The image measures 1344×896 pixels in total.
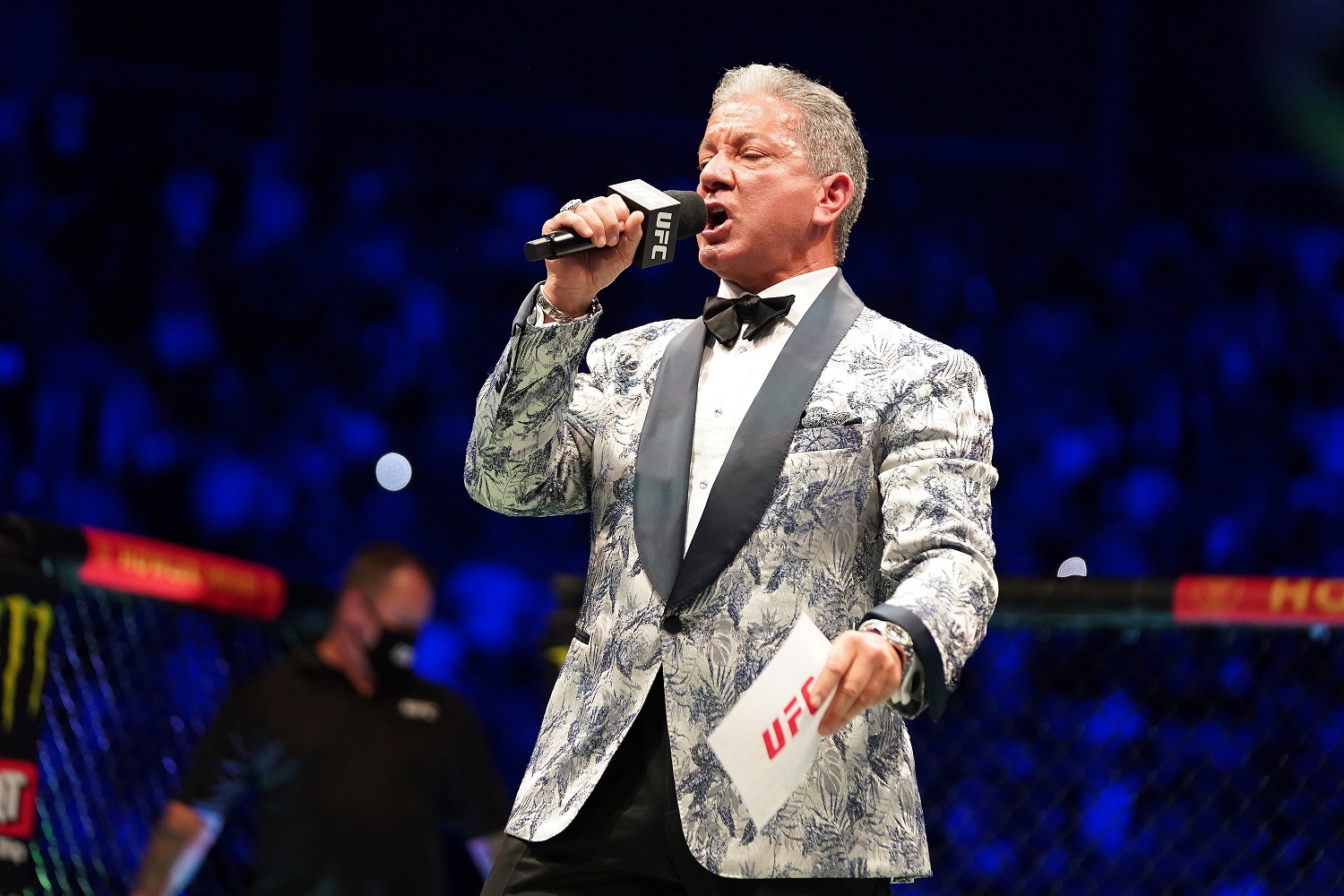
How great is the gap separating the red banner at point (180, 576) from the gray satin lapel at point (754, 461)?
3.81 ft

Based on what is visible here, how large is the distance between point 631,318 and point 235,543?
1424mm

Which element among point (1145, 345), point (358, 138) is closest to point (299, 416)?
point (358, 138)

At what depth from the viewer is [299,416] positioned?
468cm

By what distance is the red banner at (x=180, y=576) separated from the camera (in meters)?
2.23

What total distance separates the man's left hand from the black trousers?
0.66 feet

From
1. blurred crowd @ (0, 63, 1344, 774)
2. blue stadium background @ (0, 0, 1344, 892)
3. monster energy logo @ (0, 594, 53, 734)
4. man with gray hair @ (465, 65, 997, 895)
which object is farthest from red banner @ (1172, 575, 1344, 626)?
blurred crowd @ (0, 63, 1344, 774)

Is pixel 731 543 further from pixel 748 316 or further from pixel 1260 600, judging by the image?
pixel 1260 600

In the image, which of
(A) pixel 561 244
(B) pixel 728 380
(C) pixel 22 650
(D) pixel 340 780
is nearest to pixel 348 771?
(D) pixel 340 780

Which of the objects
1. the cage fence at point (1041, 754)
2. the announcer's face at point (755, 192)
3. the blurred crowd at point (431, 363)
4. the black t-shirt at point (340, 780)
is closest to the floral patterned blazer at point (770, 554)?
the announcer's face at point (755, 192)

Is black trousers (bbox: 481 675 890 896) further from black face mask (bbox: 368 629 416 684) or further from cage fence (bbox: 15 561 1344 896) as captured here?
black face mask (bbox: 368 629 416 684)

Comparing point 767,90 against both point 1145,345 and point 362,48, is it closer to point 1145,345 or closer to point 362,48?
point 1145,345

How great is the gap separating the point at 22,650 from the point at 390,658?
49.6 inches

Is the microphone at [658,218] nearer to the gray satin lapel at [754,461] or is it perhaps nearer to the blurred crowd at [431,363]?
the gray satin lapel at [754,461]

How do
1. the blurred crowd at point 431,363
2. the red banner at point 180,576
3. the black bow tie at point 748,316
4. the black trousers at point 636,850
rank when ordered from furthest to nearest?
the blurred crowd at point 431,363 < the red banner at point 180,576 < the black bow tie at point 748,316 < the black trousers at point 636,850
